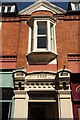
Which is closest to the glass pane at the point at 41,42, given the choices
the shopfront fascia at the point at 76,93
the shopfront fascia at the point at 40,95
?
the shopfront fascia at the point at 40,95

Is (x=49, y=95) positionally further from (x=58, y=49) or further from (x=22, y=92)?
(x=58, y=49)

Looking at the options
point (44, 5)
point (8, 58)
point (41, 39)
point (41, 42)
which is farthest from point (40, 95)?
point (44, 5)

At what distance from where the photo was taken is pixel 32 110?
10625 millimetres

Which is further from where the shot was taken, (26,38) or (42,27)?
(42,27)

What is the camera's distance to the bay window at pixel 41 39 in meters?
11.5

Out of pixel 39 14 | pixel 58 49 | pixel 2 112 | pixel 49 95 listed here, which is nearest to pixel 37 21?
pixel 39 14

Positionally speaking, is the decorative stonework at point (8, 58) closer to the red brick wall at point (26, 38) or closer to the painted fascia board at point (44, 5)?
the red brick wall at point (26, 38)

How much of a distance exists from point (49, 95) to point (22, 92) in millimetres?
1163

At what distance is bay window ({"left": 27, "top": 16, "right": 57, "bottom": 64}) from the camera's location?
37.8 ft

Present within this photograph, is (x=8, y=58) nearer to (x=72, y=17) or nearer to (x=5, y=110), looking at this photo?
(x=5, y=110)

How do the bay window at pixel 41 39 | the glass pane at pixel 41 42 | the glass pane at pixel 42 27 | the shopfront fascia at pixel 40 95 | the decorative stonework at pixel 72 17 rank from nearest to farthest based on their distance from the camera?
the shopfront fascia at pixel 40 95
the bay window at pixel 41 39
the glass pane at pixel 41 42
the glass pane at pixel 42 27
the decorative stonework at pixel 72 17

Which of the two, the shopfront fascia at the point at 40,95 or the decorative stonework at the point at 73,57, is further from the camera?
the decorative stonework at the point at 73,57

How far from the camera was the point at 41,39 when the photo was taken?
494 inches

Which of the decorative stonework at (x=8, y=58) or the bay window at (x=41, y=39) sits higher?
the bay window at (x=41, y=39)
